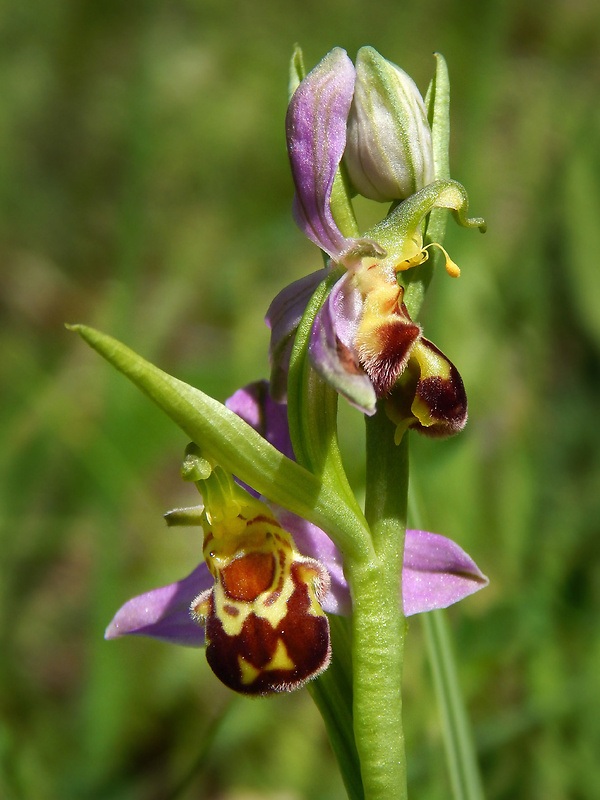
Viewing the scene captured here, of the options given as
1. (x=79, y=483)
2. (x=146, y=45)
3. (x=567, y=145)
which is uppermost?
(x=146, y=45)

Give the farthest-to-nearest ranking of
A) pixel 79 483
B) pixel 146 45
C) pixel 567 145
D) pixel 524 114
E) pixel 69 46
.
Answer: pixel 69 46
pixel 524 114
pixel 567 145
pixel 146 45
pixel 79 483

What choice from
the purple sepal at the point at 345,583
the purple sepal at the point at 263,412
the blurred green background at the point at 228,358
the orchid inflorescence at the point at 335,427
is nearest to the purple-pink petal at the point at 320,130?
the orchid inflorescence at the point at 335,427

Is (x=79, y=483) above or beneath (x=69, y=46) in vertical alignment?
beneath

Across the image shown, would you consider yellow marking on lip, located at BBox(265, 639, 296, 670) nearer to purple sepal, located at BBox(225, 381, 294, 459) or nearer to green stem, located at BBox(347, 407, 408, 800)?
green stem, located at BBox(347, 407, 408, 800)

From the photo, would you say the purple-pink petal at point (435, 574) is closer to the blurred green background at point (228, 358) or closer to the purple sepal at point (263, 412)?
the purple sepal at point (263, 412)

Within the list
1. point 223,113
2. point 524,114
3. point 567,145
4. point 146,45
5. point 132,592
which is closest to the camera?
point 132,592

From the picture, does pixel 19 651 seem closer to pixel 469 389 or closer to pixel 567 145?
pixel 469 389

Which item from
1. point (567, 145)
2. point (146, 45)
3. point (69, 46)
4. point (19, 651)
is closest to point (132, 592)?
point (19, 651)
